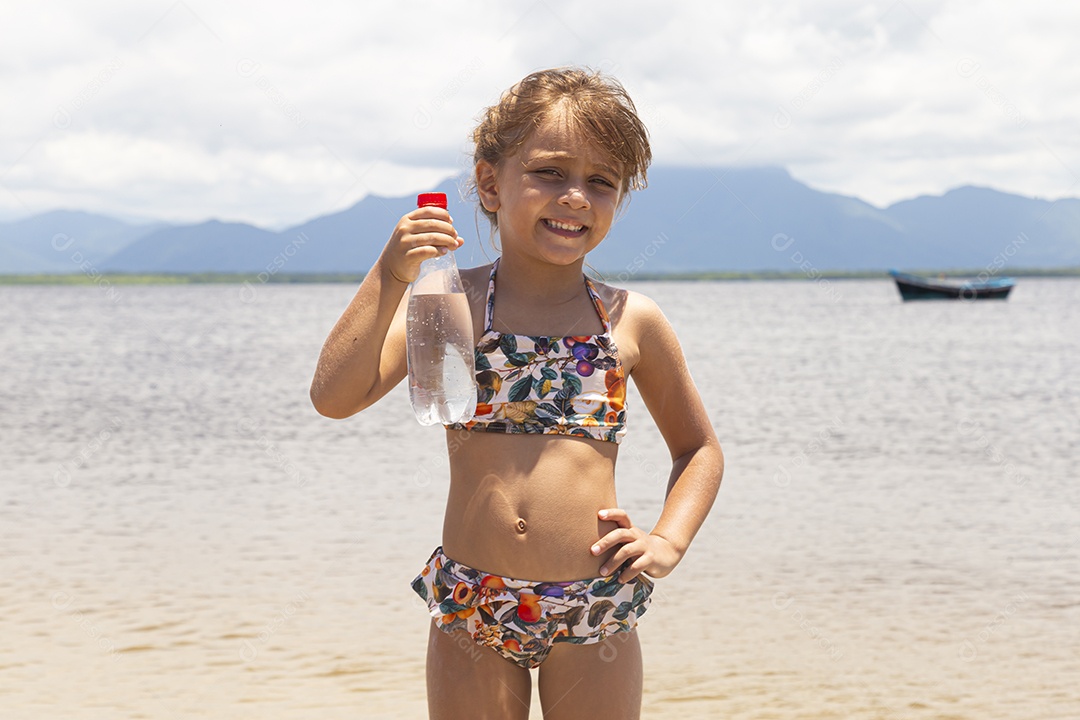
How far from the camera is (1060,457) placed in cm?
1045

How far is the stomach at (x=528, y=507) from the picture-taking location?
213 cm

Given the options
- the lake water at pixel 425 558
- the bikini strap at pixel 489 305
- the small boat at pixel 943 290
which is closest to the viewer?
the bikini strap at pixel 489 305

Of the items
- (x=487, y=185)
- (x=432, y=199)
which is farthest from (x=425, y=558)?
(x=432, y=199)

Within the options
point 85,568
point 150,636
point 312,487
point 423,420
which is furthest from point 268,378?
point 423,420

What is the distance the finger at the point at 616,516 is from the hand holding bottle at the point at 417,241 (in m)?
0.60

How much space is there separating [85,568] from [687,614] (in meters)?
3.52

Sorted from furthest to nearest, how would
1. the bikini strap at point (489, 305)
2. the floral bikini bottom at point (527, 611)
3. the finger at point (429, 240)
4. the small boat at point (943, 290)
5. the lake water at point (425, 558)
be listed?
the small boat at point (943, 290) < the lake water at point (425, 558) < the bikini strap at point (489, 305) < the floral bikini bottom at point (527, 611) < the finger at point (429, 240)

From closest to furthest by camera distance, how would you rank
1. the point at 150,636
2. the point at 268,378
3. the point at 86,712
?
the point at 86,712 → the point at 150,636 → the point at 268,378

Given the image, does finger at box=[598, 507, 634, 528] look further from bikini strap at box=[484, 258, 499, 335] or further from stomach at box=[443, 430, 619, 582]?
bikini strap at box=[484, 258, 499, 335]

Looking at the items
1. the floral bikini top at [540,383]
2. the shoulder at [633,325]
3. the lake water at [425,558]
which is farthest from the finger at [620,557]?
the lake water at [425,558]

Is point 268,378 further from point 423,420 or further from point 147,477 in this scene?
point 423,420

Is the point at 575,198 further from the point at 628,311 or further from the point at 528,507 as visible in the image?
the point at 528,507

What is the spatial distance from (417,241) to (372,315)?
0.17 meters

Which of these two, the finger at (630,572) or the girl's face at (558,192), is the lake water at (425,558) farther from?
the girl's face at (558,192)
